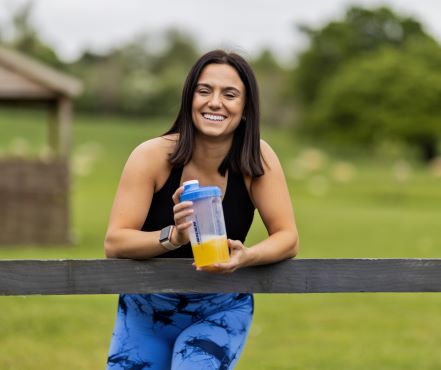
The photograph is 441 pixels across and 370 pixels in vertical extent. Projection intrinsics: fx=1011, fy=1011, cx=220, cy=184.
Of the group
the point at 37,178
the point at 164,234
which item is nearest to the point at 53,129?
the point at 37,178

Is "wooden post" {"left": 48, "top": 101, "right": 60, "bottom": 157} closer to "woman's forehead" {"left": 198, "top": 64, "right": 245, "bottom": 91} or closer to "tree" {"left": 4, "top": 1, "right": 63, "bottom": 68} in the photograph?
"tree" {"left": 4, "top": 1, "right": 63, "bottom": 68}

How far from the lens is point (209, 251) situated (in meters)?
3.23

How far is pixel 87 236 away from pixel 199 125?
62.0ft

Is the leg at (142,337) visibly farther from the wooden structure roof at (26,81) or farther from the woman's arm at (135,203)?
the wooden structure roof at (26,81)

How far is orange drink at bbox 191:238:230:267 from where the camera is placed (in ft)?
10.6

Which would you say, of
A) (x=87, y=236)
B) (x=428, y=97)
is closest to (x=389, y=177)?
(x=428, y=97)

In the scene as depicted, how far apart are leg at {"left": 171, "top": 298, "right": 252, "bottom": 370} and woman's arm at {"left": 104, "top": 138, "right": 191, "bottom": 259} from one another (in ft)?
1.18

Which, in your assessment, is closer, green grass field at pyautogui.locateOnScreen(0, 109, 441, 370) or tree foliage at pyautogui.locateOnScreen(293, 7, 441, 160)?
green grass field at pyautogui.locateOnScreen(0, 109, 441, 370)

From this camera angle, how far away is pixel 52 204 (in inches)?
763

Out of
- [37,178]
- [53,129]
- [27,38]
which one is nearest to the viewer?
[37,178]

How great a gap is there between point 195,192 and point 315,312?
348 inches

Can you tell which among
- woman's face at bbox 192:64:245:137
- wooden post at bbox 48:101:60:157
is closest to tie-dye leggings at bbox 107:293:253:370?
woman's face at bbox 192:64:245:137

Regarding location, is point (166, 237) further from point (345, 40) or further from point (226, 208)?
point (345, 40)

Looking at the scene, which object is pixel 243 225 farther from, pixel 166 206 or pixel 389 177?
pixel 389 177
